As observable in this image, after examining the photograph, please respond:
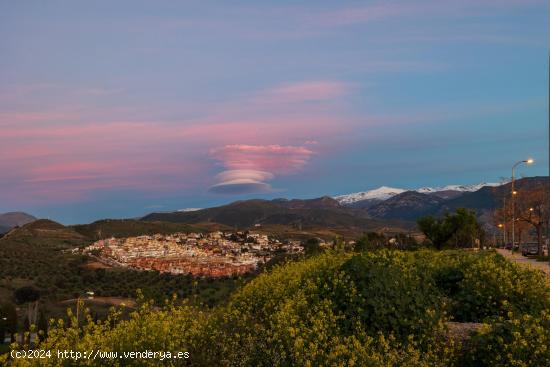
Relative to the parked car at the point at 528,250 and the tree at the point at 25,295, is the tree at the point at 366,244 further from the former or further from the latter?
the tree at the point at 25,295

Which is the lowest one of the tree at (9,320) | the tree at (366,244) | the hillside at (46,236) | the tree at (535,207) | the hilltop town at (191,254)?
the tree at (9,320)

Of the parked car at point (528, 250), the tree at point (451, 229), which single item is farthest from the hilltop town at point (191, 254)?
the parked car at point (528, 250)

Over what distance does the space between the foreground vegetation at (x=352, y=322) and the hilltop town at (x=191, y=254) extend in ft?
171

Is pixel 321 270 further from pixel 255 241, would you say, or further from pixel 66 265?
pixel 255 241

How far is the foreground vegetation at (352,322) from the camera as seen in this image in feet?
26.2

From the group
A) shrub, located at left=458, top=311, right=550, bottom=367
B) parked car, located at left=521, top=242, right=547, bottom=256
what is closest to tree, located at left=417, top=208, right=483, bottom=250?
parked car, located at left=521, top=242, right=547, bottom=256

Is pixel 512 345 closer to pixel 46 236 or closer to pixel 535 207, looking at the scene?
pixel 535 207

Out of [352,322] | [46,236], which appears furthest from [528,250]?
[46,236]

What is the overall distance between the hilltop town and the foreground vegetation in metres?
52.1

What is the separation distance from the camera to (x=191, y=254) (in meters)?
92.8

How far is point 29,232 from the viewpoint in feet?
368

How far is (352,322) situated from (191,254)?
281 feet

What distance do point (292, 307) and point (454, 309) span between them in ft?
13.6

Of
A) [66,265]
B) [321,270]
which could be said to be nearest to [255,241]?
[66,265]
